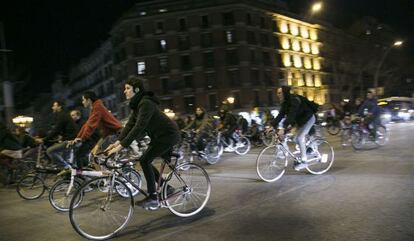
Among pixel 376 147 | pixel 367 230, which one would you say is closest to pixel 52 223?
pixel 367 230

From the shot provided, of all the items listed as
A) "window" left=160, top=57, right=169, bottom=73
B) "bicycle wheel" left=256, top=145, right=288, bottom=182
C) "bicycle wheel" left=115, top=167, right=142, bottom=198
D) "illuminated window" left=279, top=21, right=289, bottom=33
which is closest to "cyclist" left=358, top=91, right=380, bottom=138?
"bicycle wheel" left=256, top=145, right=288, bottom=182

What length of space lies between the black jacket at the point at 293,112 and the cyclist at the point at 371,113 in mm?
5797

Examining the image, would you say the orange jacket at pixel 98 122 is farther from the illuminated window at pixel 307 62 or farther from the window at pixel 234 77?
the illuminated window at pixel 307 62

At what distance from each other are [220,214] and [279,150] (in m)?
3.09

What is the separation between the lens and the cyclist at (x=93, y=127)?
807 cm

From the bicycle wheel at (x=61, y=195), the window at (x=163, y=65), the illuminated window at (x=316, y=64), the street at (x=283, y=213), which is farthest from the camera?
the illuminated window at (x=316, y=64)

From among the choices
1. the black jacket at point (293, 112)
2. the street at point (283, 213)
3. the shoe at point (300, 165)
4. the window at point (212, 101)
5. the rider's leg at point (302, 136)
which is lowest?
the street at point (283, 213)

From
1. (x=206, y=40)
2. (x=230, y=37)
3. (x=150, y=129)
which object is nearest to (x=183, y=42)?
(x=206, y=40)

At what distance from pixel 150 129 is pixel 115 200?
3.66 feet

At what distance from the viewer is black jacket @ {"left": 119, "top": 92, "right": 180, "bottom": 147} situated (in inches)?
239

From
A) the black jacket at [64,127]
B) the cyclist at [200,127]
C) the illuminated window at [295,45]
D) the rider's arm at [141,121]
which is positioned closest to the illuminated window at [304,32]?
the illuminated window at [295,45]

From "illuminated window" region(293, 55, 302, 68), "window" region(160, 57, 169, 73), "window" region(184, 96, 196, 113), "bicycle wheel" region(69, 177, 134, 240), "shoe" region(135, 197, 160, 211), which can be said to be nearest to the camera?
"bicycle wheel" region(69, 177, 134, 240)

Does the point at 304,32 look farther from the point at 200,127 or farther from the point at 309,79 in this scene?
the point at 200,127

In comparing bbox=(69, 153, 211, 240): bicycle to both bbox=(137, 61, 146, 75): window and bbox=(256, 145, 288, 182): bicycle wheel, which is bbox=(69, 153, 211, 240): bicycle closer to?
bbox=(256, 145, 288, 182): bicycle wheel
